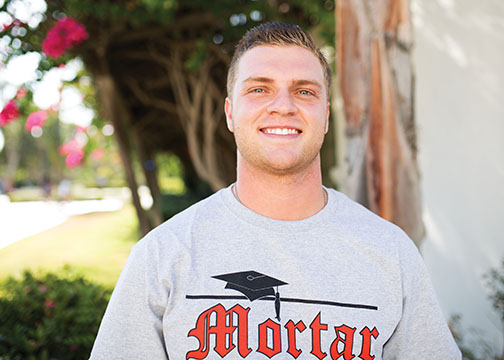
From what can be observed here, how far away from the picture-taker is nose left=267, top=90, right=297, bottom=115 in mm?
1692

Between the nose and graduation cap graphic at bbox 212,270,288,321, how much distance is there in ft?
1.96

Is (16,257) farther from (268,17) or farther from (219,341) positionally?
(219,341)

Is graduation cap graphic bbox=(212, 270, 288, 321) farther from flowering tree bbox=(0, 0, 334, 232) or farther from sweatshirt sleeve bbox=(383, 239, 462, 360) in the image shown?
flowering tree bbox=(0, 0, 334, 232)

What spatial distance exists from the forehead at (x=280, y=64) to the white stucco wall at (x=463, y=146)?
2.69 meters

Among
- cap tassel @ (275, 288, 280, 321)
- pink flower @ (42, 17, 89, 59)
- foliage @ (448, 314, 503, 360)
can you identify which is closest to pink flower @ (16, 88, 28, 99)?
pink flower @ (42, 17, 89, 59)

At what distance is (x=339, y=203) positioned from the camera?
1.86 meters

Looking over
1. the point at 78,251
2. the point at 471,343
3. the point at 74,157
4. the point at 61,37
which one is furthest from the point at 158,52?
the point at 74,157

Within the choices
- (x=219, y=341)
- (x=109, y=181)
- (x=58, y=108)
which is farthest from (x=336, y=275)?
(x=109, y=181)

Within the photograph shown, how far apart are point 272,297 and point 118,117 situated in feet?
23.8

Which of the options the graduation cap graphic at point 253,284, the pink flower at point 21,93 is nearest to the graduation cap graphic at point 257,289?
the graduation cap graphic at point 253,284

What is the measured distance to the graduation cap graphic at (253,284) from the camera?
156 cm

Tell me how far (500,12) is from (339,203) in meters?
2.98

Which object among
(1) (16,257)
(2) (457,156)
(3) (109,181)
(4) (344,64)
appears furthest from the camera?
(3) (109,181)

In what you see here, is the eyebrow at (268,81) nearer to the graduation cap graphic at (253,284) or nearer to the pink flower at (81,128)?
the graduation cap graphic at (253,284)
